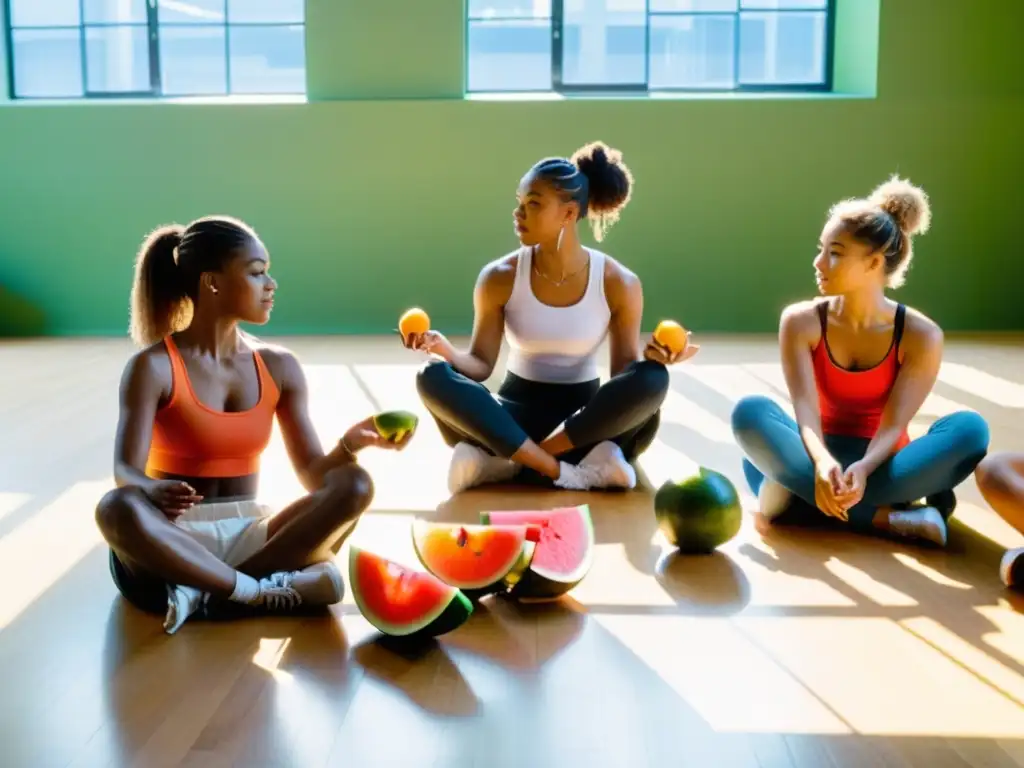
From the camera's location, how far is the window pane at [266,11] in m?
7.50

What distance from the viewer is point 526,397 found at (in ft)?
12.6

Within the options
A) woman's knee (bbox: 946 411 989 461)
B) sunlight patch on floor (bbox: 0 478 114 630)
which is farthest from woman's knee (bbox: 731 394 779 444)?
sunlight patch on floor (bbox: 0 478 114 630)

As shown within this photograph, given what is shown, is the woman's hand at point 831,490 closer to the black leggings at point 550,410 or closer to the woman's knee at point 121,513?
the black leggings at point 550,410

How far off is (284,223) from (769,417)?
4.83 metres

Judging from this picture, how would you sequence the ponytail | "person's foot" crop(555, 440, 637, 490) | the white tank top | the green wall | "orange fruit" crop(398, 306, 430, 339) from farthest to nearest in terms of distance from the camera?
the green wall < the white tank top < "person's foot" crop(555, 440, 637, 490) < "orange fruit" crop(398, 306, 430, 339) < the ponytail

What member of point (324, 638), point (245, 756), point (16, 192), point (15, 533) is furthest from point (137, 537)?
point (16, 192)

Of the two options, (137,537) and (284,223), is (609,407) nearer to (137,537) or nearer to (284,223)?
(137,537)

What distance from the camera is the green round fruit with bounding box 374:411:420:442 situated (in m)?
2.49

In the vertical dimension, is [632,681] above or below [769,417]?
below

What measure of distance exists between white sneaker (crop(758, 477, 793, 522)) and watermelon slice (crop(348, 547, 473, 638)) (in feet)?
3.67

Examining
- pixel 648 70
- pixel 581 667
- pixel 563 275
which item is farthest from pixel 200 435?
pixel 648 70

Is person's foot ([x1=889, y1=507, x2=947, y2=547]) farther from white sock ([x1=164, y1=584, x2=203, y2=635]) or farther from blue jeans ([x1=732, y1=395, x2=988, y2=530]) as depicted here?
white sock ([x1=164, y1=584, x2=203, y2=635])

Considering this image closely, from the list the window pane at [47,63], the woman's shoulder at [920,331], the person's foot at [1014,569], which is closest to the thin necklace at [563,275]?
the woman's shoulder at [920,331]

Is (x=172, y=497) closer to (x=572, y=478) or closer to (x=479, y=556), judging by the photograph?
(x=479, y=556)
